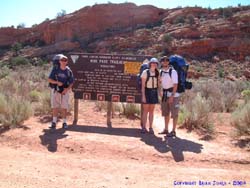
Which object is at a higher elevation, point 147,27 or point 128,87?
point 147,27

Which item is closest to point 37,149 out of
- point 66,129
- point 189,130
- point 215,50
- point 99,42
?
point 66,129

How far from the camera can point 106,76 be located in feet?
29.8

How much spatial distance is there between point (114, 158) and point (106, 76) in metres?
3.10

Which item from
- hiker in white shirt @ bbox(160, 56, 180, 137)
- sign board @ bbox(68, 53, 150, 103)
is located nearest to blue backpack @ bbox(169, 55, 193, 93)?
hiker in white shirt @ bbox(160, 56, 180, 137)

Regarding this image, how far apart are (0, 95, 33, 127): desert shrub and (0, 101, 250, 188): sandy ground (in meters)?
0.23

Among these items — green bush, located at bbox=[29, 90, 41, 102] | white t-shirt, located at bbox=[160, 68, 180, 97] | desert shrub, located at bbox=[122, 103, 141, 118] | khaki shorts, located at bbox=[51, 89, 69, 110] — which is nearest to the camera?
white t-shirt, located at bbox=[160, 68, 180, 97]

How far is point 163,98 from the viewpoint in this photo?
26.0 feet

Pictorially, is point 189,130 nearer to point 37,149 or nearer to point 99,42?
point 37,149

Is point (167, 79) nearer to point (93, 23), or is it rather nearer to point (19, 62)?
point (19, 62)

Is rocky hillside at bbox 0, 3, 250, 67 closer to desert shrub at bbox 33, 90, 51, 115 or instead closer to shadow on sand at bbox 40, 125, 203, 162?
desert shrub at bbox 33, 90, 51, 115

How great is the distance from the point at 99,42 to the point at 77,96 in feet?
113

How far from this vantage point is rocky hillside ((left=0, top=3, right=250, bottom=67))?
36281 millimetres

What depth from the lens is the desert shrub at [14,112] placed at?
845 cm

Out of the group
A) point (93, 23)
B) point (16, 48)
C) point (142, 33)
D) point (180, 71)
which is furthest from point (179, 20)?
point (180, 71)
